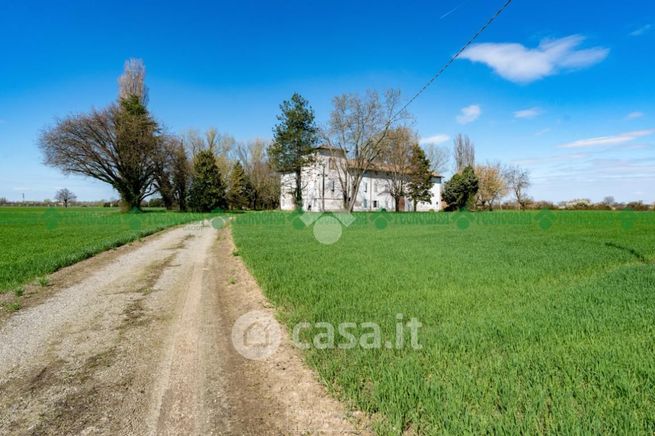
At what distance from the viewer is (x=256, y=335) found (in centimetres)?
468

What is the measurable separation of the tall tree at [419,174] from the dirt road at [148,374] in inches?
2262

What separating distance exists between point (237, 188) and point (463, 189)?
→ 4361cm

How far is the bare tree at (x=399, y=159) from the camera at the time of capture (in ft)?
169

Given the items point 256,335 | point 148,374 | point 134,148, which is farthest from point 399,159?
point 148,374

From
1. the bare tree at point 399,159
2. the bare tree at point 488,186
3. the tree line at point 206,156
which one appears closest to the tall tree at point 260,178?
the tree line at point 206,156

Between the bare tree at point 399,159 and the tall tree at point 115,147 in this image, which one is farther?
the bare tree at point 399,159

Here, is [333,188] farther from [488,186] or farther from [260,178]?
[488,186]

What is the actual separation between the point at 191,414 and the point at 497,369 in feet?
9.62

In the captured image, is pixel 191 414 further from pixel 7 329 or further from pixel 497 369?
pixel 7 329

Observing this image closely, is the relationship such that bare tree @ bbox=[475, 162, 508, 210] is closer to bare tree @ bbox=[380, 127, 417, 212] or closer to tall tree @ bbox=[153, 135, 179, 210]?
bare tree @ bbox=[380, 127, 417, 212]

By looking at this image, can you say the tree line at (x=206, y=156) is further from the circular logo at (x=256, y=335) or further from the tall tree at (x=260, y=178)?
the circular logo at (x=256, y=335)

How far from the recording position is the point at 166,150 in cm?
4712

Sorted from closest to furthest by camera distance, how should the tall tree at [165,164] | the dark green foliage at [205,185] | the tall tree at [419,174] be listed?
1. the tall tree at [165,164]
2. the dark green foliage at [205,185]
3. the tall tree at [419,174]

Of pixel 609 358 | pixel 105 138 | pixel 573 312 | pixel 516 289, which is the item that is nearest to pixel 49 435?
pixel 609 358
